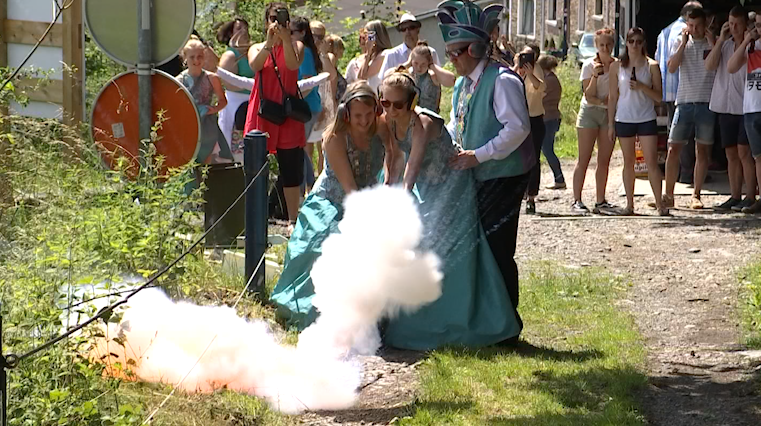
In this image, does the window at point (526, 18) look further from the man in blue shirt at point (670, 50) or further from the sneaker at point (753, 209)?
the sneaker at point (753, 209)

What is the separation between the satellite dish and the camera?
695cm

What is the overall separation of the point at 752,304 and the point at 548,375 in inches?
93.4

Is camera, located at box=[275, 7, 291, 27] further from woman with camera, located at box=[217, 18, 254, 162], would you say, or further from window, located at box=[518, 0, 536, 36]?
window, located at box=[518, 0, 536, 36]

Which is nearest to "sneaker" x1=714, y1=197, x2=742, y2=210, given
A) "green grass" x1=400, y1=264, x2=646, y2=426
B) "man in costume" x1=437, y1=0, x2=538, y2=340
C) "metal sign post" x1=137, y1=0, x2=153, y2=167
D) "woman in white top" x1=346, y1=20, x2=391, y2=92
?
"woman in white top" x1=346, y1=20, x2=391, y2=92

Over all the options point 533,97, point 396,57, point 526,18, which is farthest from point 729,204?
point 526,18

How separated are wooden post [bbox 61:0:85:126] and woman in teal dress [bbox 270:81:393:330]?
3640 millimetres

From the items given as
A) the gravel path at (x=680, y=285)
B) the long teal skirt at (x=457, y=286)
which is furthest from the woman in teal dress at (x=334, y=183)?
the gravel path at (x=680, y=285)

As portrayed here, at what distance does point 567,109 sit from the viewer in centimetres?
2078

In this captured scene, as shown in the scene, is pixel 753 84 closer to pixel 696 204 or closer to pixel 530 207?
pixel 696 204

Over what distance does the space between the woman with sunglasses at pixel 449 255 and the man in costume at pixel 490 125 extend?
3.5 inches

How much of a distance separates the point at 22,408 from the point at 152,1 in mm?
3046

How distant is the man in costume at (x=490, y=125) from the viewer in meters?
7.13

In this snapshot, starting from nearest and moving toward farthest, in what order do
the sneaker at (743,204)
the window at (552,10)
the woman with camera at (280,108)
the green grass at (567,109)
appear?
the woman with camera at (280,108) → the sneaker at (743,204) → the green grass at (567,109) → the window at (552,10)

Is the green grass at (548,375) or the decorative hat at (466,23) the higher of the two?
the decorative hat at (466,23)
